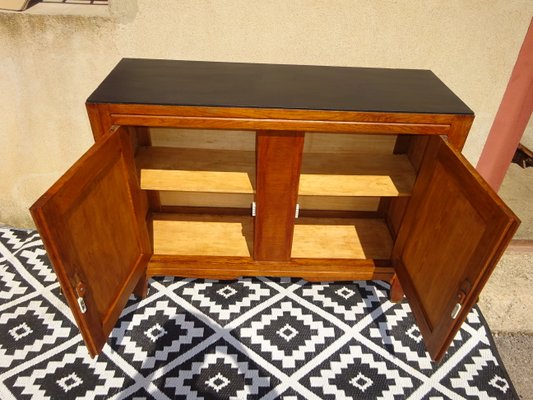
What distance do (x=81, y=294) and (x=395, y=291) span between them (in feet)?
5.72

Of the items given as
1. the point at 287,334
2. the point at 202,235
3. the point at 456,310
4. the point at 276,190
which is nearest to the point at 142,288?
the point at 202,235

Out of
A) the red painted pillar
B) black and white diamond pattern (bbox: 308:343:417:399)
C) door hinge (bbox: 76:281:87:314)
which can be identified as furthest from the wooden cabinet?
the red painted pillar

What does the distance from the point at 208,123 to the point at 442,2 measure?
1.36m

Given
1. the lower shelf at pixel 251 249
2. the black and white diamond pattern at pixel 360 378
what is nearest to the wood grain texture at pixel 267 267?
the lower shelf at pixel 251 249

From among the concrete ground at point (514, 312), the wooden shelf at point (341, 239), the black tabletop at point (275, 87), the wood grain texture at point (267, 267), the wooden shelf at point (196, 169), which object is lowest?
the concrete ground at point (514, 312)

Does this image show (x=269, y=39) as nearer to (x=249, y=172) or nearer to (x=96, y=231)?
(x=249, y=172)

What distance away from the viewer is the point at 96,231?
5.19ft

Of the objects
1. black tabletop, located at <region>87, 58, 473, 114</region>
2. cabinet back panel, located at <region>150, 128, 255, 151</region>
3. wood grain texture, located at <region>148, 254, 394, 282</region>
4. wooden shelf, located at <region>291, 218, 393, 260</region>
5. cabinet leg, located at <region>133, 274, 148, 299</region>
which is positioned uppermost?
black tabletop, located at <region>87, 58, 473, 114</region>

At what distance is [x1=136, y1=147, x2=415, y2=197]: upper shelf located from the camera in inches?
78.0

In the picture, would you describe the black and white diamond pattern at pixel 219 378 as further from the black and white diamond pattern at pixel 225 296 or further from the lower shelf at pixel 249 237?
the lower shelf at pixel 249 237

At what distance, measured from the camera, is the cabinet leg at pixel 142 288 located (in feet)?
7.38

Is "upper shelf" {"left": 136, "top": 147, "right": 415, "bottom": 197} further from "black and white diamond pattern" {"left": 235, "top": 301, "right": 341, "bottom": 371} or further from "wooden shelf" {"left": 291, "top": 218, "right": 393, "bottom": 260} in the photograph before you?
"black and white diamond pattern" {"left": 235, "top": 301, "right": 341, "bottom": 371}

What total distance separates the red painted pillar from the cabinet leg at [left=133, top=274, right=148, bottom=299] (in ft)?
7.33

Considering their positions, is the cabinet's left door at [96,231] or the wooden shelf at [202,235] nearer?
the cabinet's left door at [96,231]
